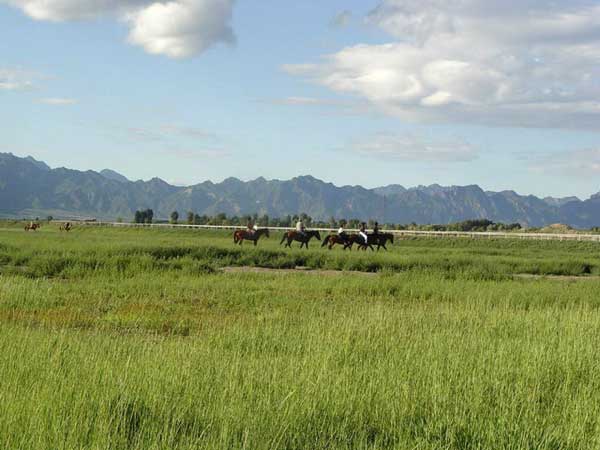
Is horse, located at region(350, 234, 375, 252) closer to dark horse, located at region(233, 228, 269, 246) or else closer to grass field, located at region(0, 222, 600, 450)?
dark horse, located at region(233, 228, 269, 246)

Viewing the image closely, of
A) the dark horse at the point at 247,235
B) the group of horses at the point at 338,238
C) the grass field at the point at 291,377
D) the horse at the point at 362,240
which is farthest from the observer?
the dark horse at the point at 247,235

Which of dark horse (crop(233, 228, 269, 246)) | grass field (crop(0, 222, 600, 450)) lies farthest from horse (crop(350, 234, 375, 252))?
grass field (crop(0, 222, 600, 450))

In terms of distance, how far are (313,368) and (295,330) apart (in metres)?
3.63

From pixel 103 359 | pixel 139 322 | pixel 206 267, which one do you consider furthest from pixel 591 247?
pixel 103 359

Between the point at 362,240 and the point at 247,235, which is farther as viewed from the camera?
the point at 247,235

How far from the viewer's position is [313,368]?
895 cm

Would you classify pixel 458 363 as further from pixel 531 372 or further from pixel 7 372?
pixel 7 372

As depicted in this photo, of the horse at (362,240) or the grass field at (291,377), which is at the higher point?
the horse at (362,240)

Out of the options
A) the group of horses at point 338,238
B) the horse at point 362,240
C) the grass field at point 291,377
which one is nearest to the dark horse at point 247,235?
the group of horses at point 338,238

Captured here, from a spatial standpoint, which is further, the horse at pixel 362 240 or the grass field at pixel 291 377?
the horse at pixel 362 240

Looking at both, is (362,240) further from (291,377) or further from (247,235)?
(291,377)

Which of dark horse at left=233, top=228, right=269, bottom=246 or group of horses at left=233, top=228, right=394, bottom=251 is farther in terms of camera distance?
dark horse at left=233, top=228, right=269, bottom=246

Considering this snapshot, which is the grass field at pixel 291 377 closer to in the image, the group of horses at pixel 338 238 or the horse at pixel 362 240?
the horse at pixel 362 240

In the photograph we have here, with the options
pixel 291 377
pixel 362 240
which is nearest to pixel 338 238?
pixel 362 240
